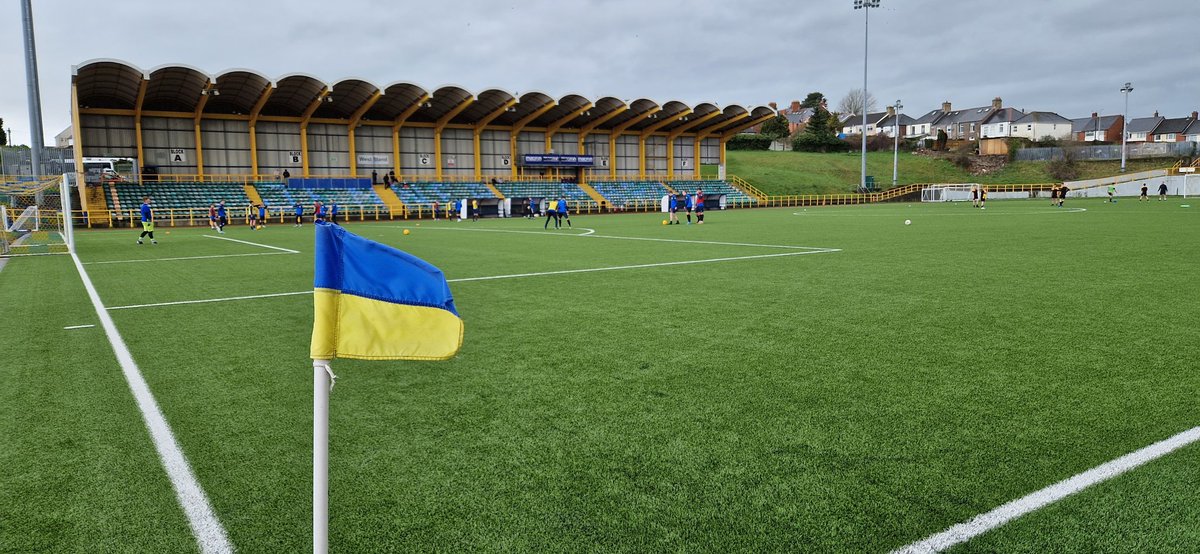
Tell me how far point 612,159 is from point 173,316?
57.7m

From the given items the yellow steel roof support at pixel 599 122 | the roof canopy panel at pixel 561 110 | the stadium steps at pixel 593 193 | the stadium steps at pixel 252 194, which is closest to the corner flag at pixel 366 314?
the stadium steps at pixel 252 194

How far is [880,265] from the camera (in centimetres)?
1284

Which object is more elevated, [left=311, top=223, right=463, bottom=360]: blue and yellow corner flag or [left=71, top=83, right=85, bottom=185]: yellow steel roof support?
[left=71, top=83, right=85, bottom=185]: yellow steel roof support

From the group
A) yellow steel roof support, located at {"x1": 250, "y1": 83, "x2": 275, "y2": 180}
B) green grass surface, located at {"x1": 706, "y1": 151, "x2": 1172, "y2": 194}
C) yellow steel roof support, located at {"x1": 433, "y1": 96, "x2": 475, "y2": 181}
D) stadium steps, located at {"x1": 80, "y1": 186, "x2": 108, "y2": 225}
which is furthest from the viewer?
green grass surface, located at {"x1": 706, "y1": 151, "x2": 1172, "y2": 194}

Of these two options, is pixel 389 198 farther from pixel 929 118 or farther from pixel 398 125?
pixel 929 118

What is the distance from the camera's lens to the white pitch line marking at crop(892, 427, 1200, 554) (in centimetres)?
290

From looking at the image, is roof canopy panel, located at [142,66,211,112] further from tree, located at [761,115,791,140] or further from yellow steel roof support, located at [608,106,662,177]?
tree, located at [761,115,791,140]

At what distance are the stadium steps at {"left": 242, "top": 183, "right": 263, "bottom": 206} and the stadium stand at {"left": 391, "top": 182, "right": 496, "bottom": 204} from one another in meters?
9.16

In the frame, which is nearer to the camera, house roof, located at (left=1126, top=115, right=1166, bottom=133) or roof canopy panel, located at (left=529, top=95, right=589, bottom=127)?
roof canopy panel, located at (left=529, top=95, right=589, bottom=127)

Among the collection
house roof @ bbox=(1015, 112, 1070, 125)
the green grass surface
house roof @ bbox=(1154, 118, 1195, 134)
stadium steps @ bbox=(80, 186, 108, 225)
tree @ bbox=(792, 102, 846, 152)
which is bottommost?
stadium steps @ bbox=(80, 186, 108, 225)

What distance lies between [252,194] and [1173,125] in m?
132

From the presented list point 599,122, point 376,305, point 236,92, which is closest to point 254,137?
point 236,92

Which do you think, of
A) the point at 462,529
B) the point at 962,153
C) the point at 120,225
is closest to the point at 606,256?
the point at 462,529

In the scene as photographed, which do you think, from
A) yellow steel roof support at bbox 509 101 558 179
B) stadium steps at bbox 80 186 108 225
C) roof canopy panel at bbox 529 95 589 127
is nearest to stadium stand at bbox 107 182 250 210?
stadium steps at bbox 80 186 108 225
